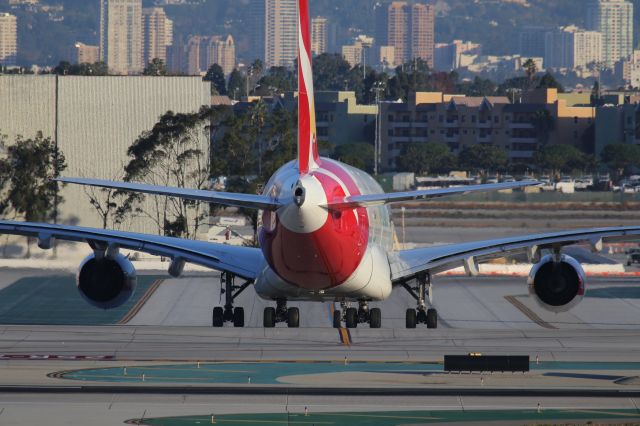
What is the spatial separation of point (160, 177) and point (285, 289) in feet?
234

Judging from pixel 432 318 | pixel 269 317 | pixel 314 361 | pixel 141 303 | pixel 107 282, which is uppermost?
pixel 107 282

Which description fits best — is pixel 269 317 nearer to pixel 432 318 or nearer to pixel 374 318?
pixel 374 318

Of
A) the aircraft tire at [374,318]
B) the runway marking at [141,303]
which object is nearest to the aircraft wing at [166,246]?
the aircraft tire at [374,318]

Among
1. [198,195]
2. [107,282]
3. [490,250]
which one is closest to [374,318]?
[490,250]

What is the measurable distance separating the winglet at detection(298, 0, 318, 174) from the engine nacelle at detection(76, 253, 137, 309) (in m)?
8.28

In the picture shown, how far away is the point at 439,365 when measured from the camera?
5053 cm

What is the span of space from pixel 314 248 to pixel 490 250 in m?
9.49

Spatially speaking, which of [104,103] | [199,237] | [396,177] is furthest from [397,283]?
[396,177]

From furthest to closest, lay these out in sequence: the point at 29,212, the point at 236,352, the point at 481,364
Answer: the point at 29,212 < the point at 236,352 < the point at 481,364

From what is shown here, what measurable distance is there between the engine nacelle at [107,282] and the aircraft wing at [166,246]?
0.82 m

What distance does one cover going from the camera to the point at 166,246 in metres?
53.6

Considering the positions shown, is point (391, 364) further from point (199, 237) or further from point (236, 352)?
point (199, 237)

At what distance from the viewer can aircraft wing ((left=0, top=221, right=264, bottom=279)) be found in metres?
51.2

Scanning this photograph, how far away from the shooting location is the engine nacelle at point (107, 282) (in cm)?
5178
